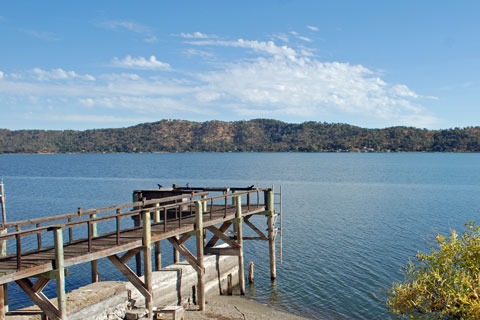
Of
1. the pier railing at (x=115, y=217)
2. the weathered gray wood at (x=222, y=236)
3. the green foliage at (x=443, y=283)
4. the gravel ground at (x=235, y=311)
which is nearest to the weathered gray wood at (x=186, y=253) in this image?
the pier railing at (x=115, y=217)

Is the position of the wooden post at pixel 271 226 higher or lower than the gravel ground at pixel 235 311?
higher

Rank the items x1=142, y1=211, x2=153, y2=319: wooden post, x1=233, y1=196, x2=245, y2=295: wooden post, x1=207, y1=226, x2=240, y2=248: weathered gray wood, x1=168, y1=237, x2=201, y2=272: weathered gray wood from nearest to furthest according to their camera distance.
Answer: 1. x1=142, y1=211, x2=153, y2=319: wooden post
2. x1=168, y1=237, x2=201, y2=272: weathered gray wood
3. x1=207, y1=226, x2=240, y2=248: weathered gray wood
4. x1=233, y1=196, x2=245, y2=295: wooden post

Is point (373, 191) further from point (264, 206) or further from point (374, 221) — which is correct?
point (264, 206)

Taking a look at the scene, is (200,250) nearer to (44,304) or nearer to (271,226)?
(271,226)

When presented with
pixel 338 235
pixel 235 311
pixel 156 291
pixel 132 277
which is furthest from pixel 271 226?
pixel 338 235

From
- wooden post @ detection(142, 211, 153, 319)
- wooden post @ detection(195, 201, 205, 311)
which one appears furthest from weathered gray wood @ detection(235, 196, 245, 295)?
wooden post @ detection(142, 211, 153, 319)

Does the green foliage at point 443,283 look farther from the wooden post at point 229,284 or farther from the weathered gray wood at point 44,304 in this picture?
the weathered gray wood at point 44,304

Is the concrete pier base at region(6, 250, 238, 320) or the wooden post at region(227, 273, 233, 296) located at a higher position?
the concrete pier base at region(6, 250, 238, 320)

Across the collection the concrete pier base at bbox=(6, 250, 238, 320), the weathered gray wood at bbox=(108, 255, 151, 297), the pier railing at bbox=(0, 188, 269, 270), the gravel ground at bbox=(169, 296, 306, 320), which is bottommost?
the gravel ground at bbox=(169, 296, 306, 320)

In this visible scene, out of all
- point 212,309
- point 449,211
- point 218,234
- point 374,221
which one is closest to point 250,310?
point 212,309

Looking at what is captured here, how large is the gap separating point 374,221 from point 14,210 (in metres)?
35.4

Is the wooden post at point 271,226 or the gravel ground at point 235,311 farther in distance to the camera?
the wooden post at point 271,226

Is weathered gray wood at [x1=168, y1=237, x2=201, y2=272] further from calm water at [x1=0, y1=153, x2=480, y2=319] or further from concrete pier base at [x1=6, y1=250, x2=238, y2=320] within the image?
calm water at [x1=0, y1=153, x2=480, y2=319]

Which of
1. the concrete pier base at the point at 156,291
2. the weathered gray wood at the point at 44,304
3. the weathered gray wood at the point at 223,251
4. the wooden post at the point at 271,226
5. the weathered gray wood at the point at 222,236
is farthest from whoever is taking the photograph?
the wooden post at the point at 271,226
